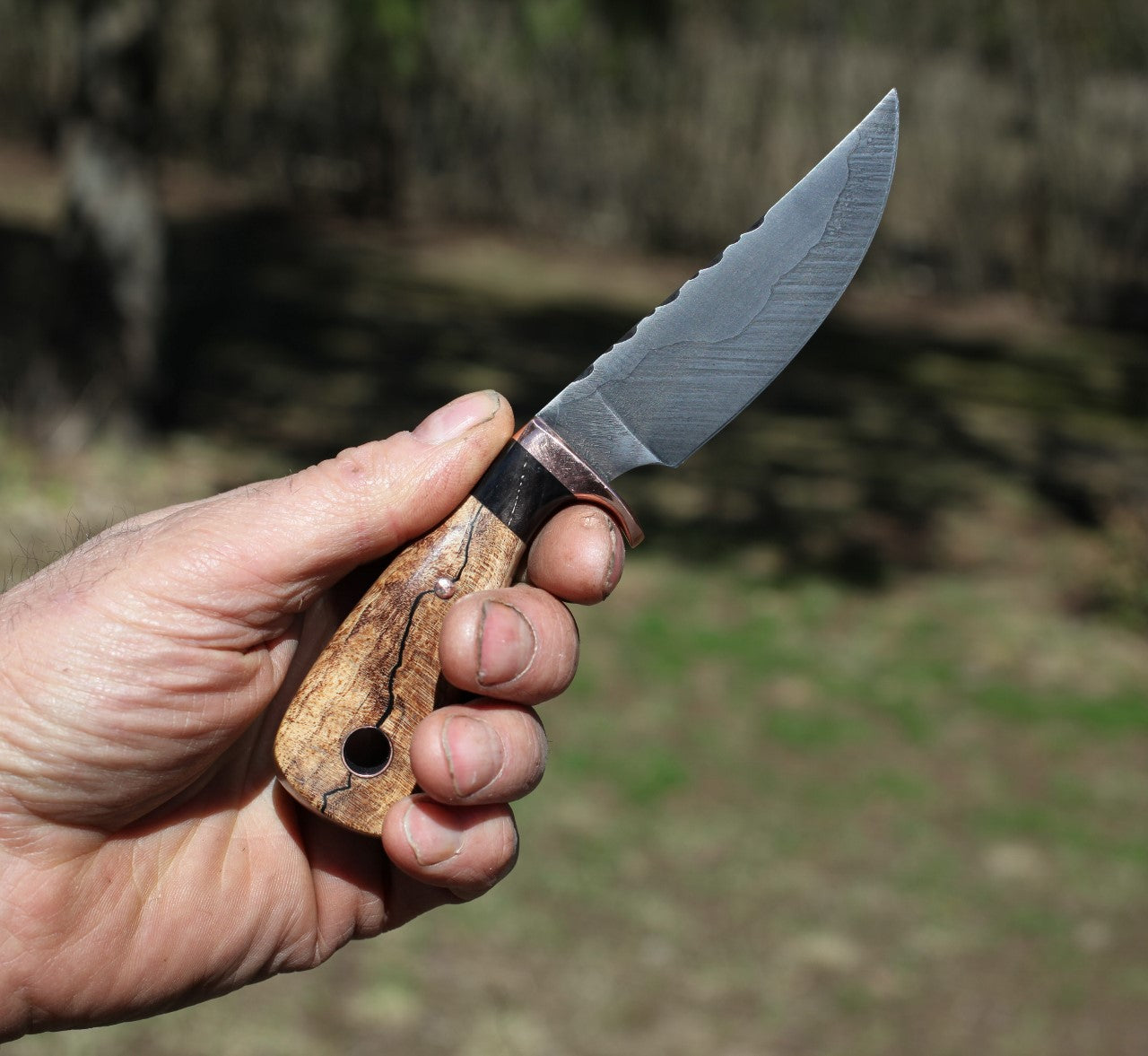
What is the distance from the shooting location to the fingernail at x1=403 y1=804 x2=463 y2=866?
6.31 ft

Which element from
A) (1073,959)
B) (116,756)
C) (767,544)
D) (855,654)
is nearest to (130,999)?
(116,756)

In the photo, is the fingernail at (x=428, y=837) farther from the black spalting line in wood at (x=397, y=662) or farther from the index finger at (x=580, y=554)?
the index finger at (x=580, y=554)

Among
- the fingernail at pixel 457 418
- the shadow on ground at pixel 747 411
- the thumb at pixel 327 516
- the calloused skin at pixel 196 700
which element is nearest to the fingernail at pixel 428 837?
the calloused skin at pixel 196 700

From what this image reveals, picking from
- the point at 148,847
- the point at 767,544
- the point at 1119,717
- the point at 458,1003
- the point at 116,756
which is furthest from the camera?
the point at 767,544

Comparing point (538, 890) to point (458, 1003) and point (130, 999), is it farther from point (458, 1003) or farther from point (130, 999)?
point (130, 999)

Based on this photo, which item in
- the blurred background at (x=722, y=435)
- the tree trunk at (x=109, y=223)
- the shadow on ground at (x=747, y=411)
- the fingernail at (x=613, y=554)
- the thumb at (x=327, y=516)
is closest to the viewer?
the thumb at (x=327, y=516)

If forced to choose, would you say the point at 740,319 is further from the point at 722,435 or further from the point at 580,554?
the point at 722,435

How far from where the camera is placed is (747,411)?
841 cm

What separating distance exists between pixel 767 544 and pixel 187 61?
10301 millimetres

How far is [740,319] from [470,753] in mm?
810

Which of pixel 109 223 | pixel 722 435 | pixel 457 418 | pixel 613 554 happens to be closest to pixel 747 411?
pixel 722 435

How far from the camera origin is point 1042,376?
10102 millimetres

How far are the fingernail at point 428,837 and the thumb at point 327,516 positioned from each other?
410 mm

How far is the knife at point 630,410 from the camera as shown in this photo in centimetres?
191
